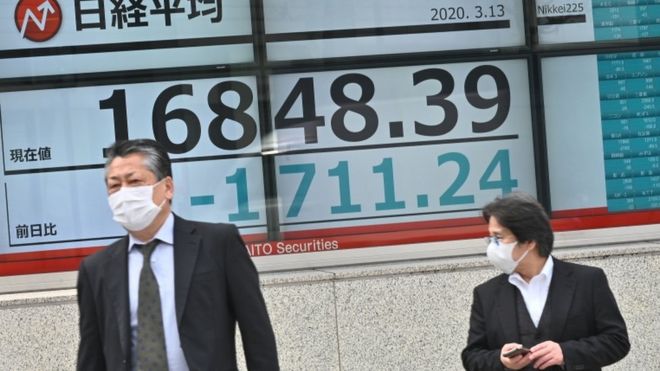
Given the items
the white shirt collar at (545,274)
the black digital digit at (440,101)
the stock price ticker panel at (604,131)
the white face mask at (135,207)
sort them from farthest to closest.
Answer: the stock price ticker panel at (604,131)
the black digital digit at (440,101)
the white shirt collar at (545,274)
the white face mask at (135,207)

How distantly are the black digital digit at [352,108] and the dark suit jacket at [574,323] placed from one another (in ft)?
10.6

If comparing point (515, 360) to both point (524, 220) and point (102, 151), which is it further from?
point (102, 151)

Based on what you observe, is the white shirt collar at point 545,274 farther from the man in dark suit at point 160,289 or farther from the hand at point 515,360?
the man in dark suit at point 160,289

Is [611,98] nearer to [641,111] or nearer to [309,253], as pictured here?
[641,111]

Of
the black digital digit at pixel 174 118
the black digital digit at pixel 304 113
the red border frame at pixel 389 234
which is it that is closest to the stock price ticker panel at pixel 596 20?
the red border frame at pixel 389 234

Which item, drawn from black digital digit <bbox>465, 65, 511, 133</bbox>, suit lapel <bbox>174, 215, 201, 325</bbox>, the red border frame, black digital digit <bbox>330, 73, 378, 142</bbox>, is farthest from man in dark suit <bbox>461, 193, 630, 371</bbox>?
black digital digit <bbox>465, 65, 511, 133</bbox>

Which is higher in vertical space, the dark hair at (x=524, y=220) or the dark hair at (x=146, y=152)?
the dark hair at (x=146, y=152)

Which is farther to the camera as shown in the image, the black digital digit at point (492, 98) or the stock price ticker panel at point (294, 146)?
the black digital digit at point (492, 98)

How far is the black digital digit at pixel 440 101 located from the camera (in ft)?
24.5

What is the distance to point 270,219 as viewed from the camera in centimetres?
732

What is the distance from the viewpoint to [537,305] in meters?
4.22

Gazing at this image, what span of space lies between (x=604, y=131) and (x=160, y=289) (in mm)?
Result: 4415

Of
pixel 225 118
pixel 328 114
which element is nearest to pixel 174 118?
pixel 225 118

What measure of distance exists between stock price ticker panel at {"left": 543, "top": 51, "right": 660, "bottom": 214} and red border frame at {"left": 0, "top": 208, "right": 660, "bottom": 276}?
7cm
